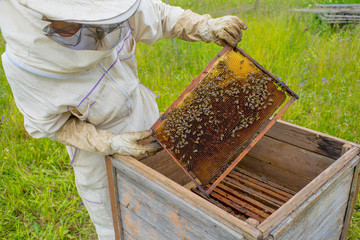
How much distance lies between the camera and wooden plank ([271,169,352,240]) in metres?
1.46

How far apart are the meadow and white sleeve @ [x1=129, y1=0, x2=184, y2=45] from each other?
103cm

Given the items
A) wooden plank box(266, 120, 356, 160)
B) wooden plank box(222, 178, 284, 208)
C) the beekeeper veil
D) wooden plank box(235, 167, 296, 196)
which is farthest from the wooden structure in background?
the beekeeper veil

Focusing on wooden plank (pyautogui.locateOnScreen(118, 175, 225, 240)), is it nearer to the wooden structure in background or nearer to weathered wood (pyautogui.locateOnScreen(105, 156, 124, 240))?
weathered wood (pyautogui.locateOnScreen(105, 156, 124, 240))

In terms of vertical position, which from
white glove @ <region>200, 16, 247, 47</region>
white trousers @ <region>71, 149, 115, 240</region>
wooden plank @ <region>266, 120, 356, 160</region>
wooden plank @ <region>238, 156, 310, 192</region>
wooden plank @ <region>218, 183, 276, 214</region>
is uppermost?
white glove @ <region>200, 16, 247, 47</region>

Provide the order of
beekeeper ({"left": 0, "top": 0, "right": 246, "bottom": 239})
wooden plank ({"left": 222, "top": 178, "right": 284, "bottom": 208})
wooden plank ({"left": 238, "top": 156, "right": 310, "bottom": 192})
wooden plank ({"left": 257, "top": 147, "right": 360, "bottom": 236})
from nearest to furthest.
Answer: wooden plank ({"left": 257, "top": 147, "right": 360, "bottom": 236}) < beekeeper ({"left": 0, "top": 0, "right": 246, "bottom": 239}) < wooden plank ({"left": 222, "top": 178, "right": 284, "bottom": 208}) < wooden plank ({"left": 238, "top": 156, "right": 310, "bottom": 192})

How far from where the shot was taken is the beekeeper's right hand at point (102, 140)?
200 centimetres

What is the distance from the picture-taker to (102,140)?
201cm

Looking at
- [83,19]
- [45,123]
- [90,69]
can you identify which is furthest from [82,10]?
[45,123]

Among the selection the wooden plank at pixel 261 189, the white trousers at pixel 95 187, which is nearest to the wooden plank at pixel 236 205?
the wooden plank at pixel 261 189

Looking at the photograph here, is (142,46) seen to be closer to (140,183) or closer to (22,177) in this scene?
(22,177)

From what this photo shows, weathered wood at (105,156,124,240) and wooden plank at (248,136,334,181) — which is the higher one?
wooden plank at (248,136,334,181)

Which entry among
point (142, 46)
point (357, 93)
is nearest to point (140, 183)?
point (357, 93)

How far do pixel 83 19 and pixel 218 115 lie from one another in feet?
3.41

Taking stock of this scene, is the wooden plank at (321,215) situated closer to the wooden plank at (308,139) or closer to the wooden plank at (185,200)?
the wooden plank at (185,200)
